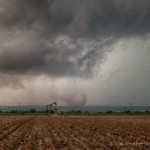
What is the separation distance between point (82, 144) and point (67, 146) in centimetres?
148

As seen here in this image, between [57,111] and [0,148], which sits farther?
[57,111]

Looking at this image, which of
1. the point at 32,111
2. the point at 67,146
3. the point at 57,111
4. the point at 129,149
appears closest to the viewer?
the point at 129,149

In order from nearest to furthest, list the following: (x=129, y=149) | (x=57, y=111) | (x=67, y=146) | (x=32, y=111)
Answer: (x=129, y=149) → (x=67, y=146) → (x=57, y=111) → (x=32, y=111)

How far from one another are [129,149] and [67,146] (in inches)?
174

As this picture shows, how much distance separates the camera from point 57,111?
113562 millimetres

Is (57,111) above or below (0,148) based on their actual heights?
above

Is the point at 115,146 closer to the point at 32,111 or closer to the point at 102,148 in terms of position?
the point at 102,148

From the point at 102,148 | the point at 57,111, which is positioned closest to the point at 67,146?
the point at 102,148

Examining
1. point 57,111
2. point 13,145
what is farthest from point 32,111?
point 13,145

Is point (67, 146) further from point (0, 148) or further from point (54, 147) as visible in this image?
point (0, 148)

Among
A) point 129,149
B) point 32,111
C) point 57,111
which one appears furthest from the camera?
point 32,111

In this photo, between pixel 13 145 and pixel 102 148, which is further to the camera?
pixel 13 145

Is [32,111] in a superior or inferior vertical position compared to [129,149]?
superior

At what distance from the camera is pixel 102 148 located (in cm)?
2422
